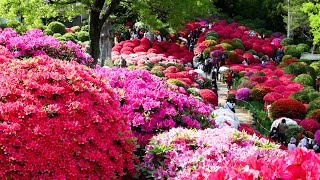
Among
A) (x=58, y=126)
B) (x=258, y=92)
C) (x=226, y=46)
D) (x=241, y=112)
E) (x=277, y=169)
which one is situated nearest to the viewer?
(x=277, y=169)

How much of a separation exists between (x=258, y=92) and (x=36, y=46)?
11866 mm

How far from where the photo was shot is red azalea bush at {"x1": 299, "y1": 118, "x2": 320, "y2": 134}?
15930mm

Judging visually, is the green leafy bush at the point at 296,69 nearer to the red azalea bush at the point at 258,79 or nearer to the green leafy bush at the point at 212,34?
the red azalea bush at the point at 258,79

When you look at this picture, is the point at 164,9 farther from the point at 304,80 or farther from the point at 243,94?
the point at 304,80

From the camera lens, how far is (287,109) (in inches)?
691

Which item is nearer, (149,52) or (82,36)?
(149,52)

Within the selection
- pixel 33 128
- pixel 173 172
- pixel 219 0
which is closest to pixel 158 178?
pixel 173 172

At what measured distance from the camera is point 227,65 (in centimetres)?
2925

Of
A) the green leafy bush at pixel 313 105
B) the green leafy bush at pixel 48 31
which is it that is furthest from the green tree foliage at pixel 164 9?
the green leafy bush at pixel 48 31

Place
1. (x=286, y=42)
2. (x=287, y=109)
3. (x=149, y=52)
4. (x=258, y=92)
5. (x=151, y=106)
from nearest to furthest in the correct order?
(x=151, y=106), (x=287, y=109), (x=258, y=92), (x=149, y=52), (x=286, y=42)

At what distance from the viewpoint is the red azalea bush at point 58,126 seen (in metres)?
5.68

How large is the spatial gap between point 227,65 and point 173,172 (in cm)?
2317

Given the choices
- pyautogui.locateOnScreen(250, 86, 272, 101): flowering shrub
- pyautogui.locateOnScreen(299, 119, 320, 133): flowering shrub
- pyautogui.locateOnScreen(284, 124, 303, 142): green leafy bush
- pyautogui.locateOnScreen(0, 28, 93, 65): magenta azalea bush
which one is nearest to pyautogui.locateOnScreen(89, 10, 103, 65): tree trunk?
pyautogui.locateOnScreen(250, 86, 272, 101): flowering shrub

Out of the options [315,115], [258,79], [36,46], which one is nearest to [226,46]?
[258,79]
